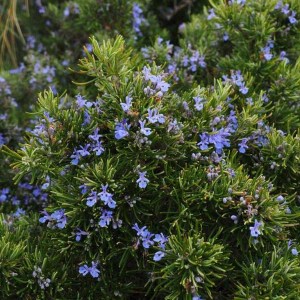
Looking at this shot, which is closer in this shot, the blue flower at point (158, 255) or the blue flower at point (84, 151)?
the blue flower at point (158, 255)

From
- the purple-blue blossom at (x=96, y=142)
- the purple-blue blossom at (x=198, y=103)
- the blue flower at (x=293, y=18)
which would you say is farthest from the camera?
the blue flower at (x=293, y=18)

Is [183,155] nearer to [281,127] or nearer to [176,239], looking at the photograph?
[176,239]

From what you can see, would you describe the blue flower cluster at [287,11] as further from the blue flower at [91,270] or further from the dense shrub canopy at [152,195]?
the blue flower at [91,270]

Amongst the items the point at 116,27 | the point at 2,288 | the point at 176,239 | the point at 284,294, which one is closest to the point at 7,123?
the point at 116,27

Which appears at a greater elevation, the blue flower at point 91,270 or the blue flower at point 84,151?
the blue flower at point 84,151

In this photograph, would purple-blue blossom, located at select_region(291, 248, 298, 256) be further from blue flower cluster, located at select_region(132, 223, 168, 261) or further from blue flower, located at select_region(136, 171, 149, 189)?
blue flower, located at select_region(136, 171, 149, 189)

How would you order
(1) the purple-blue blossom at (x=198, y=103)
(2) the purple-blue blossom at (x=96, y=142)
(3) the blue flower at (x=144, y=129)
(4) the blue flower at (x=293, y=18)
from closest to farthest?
(3) the blue flower at (x=144, y=129) < (2) the purple-blue blossom at (x=96, y=142) < (1) the purple-blue blossom at (x=198, y=103) < (4) the blue flower at (x=293, y=18)

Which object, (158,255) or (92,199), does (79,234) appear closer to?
(92,199)

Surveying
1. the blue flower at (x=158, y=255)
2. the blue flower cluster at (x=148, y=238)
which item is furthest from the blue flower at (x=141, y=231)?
the blue flower at (x=158, y=255)

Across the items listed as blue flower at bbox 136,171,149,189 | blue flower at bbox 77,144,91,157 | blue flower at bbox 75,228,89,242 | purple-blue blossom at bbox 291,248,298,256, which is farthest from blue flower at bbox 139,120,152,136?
purple-blue blossom at bbox 291,248,298,256

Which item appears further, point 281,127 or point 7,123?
point 7,123

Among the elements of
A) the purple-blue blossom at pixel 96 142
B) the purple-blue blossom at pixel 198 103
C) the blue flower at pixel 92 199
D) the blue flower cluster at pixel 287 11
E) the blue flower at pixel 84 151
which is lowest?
the blue flower at pixel 92 199
